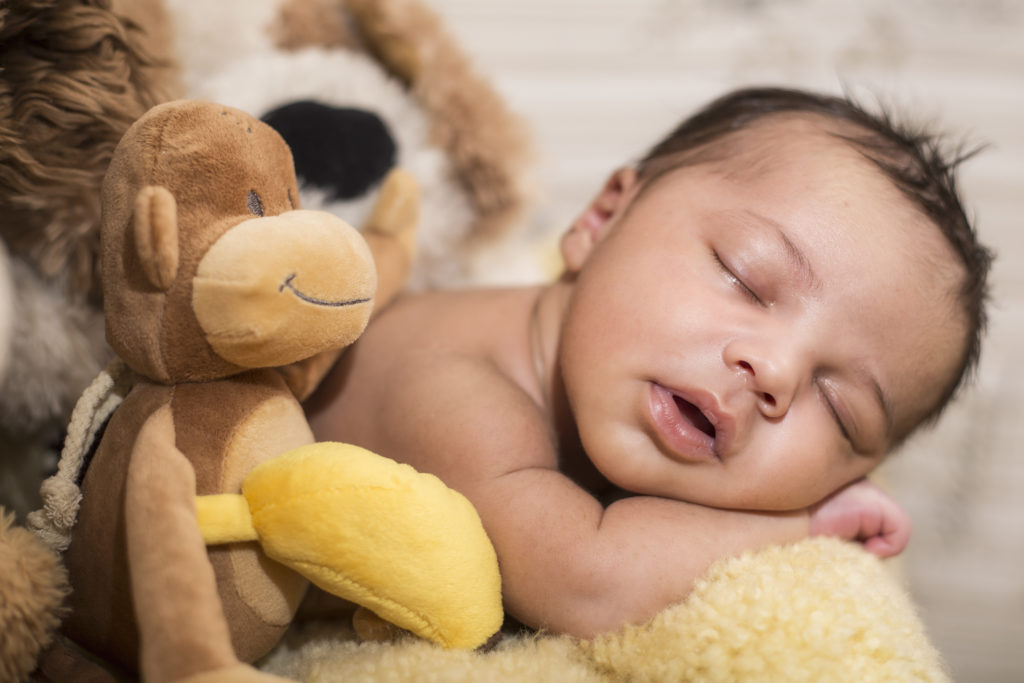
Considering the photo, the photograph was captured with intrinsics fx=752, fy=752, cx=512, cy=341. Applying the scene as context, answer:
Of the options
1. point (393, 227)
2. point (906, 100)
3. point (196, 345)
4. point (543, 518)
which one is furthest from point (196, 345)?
point (906, 100)

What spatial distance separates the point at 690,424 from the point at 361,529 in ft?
1.22

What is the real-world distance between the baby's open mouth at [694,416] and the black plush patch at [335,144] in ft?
1.73

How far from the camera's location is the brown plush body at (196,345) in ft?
1.70

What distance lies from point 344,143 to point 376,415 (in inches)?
15.6

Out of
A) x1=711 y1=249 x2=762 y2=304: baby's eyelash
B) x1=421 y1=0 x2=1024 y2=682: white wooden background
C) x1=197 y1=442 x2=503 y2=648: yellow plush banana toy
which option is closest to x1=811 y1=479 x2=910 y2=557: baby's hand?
x1=711 y1=249 x2=762 y2=304: baby's eyelash

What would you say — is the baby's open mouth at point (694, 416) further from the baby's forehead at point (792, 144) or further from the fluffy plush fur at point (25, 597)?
the fluffy plush fur at point (25, 597)

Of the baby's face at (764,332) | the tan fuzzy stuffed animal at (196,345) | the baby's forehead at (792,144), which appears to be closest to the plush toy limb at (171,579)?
the tan fuzzy stuffed animal at (196,345)

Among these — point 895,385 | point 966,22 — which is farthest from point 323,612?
point 966,22

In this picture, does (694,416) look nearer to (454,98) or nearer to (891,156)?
(891,156)

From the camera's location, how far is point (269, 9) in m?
1.17

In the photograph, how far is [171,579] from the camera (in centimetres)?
48

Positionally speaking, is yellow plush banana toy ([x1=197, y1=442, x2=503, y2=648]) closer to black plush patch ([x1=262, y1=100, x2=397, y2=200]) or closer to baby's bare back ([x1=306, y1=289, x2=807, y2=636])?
baby's bare back ([x1=306, y1=289, x2=807, y2=636])

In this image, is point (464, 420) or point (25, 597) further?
point (464, 420)

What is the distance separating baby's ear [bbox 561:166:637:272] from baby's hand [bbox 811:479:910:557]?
44cm
